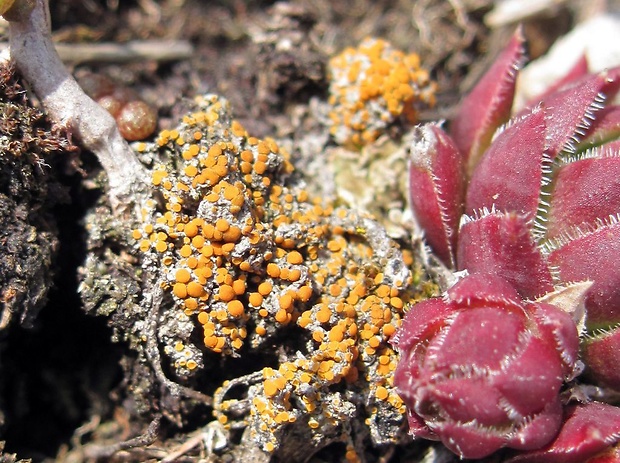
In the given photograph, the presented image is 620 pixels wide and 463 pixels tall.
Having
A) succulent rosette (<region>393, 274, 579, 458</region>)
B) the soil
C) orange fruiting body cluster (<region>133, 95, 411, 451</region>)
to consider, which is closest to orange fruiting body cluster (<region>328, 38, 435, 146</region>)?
the soil

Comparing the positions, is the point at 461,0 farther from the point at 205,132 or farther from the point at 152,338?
the point at 152,338

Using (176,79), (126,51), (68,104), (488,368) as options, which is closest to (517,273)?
(488,368)

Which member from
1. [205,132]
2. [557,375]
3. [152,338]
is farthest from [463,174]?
[152,338]

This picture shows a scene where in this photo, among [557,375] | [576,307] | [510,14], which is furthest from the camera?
[510,14]

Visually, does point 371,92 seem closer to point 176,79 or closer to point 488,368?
point 176,79

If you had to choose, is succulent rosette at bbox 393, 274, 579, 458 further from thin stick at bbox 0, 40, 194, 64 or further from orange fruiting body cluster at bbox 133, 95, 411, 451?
thin stick at bbox 0, 40, 194, 64

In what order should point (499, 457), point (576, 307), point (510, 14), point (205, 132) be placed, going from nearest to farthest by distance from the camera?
point (576, 307), point (499, 457), point (205, 132), point (510, 14)

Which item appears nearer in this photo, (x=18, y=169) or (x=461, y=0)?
(x=18, y=169)

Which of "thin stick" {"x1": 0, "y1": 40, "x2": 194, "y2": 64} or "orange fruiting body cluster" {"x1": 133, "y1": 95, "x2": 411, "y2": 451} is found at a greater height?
"thin stick" {"x1": 0, "y1": 40, "x2": 194, "y2": 64}
